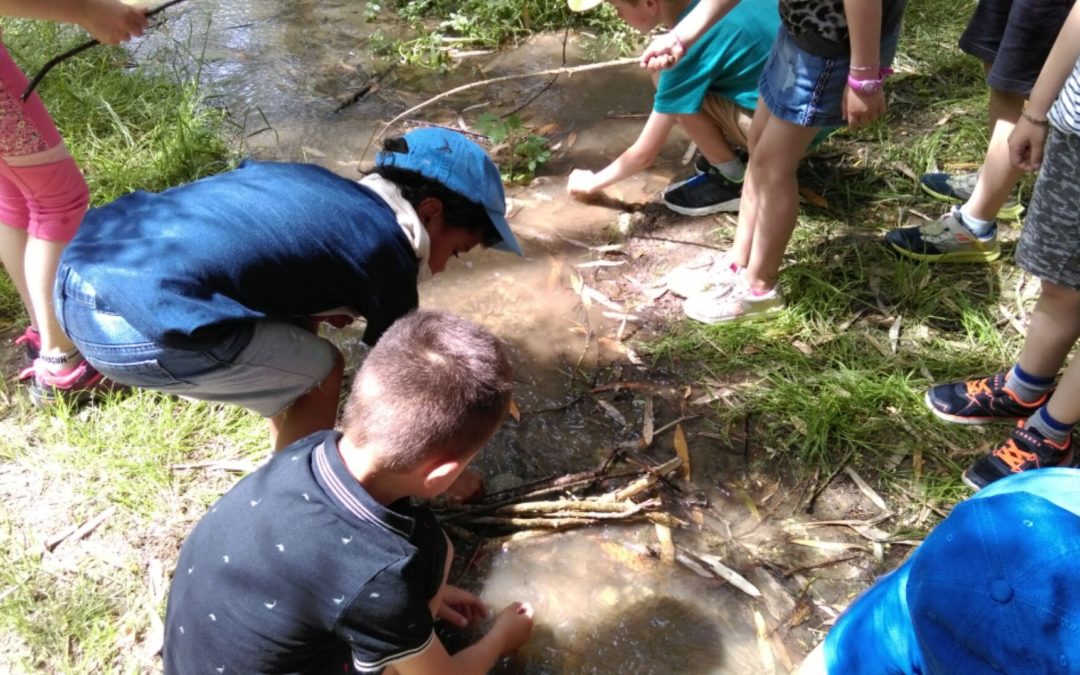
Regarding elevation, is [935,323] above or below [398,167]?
below

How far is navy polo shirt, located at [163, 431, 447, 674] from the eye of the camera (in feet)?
5.16

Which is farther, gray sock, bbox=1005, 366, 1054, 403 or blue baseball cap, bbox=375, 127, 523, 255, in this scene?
gray sock, bbox=1005, 366, 1054, 403

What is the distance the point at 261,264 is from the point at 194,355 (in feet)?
0.90

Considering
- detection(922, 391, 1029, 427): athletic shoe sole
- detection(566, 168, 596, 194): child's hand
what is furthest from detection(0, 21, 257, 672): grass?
detection(922, 391, 1029, 427): athletic shoe sole

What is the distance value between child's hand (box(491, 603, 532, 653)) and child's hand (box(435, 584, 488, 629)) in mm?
92

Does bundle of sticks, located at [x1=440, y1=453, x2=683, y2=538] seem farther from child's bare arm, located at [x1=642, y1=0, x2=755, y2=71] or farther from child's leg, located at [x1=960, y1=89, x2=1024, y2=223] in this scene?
child's leg, located at [x1=960, y1=89, x2=1024, y2=223]

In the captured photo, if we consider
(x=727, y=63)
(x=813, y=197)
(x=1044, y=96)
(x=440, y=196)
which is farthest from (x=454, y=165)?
(x=813, y=197)

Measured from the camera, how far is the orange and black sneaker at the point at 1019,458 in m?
2.45

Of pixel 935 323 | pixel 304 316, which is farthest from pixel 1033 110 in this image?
pixel 304 316

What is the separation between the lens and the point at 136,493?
2.57m

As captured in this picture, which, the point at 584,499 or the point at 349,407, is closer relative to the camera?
the point at 349,407

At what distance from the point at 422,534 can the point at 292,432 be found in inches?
35.1

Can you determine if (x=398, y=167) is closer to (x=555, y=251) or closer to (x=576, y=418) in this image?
(x=576, y=418)

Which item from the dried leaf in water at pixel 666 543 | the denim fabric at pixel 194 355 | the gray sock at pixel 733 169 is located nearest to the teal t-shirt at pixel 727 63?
the gray sock at pixel 733 169
